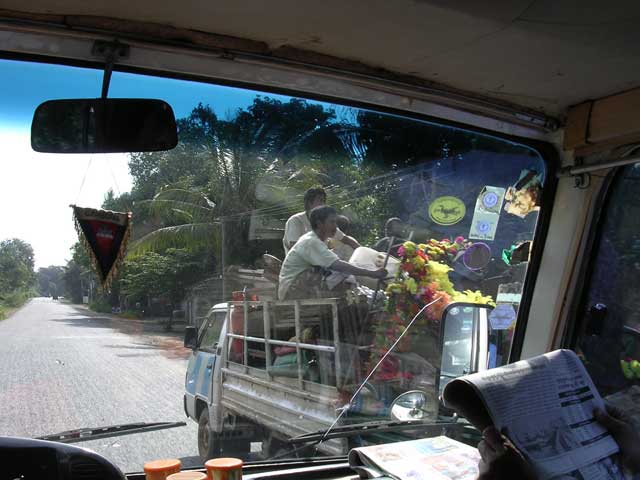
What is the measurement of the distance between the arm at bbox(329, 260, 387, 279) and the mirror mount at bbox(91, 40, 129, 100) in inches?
41.6

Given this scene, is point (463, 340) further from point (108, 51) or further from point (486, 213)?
point (108, 51)

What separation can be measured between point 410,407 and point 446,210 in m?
0.89

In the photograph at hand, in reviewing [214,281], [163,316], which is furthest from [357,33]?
[163,316]

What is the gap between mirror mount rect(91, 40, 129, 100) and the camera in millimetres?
1905

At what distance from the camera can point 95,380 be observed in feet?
6.72

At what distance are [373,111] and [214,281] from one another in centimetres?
96

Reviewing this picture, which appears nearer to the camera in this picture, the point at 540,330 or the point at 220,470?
the point at 220,470

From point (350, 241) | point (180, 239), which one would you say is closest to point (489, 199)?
point (350, 241)

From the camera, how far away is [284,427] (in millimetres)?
2350

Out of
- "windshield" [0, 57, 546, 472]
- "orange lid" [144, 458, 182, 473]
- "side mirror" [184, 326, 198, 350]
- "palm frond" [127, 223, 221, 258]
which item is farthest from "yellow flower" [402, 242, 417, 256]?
"orange lid" [144, 458, 182, 473]

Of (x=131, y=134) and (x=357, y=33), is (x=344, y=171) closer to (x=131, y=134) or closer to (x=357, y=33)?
(x=357, y=33)

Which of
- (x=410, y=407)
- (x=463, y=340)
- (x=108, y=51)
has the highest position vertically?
(x=108, y=51)

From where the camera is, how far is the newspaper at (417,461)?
6.88ft

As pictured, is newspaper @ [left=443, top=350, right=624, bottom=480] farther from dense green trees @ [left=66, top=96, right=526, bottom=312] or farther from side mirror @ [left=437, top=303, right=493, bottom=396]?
dense green trees @ [left=66, top=96, right=526, bottom=312]
